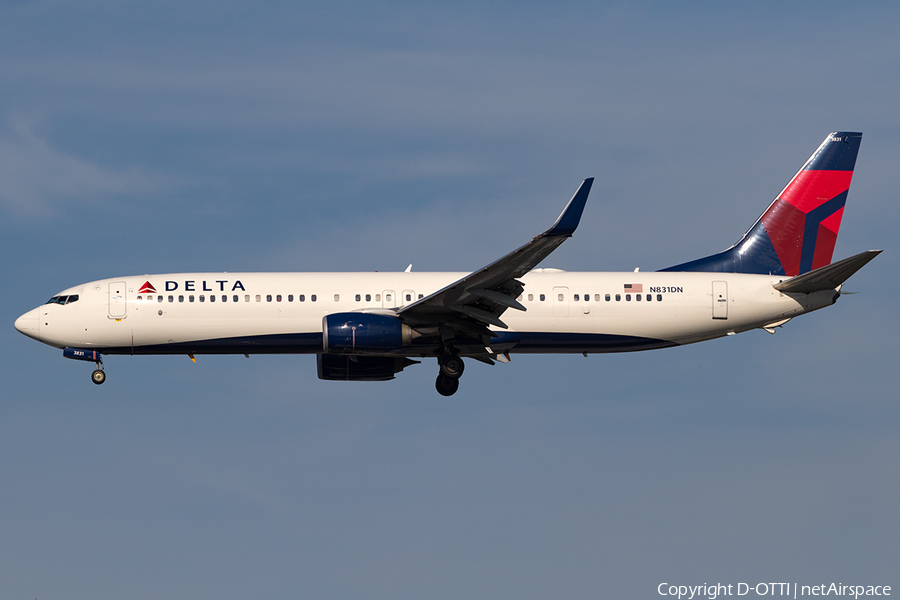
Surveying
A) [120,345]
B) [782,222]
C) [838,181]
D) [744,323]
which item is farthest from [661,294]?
[120,345]

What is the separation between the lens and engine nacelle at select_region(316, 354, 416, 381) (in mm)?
37438

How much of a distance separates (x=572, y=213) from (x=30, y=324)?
1894 cm

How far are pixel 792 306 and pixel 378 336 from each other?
1402cm

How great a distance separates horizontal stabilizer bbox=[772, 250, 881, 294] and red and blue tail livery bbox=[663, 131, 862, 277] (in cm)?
279

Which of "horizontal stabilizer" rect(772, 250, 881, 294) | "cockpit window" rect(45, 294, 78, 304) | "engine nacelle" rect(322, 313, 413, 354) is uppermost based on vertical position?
"cockpit window" rect(45, 294, 78, 304)

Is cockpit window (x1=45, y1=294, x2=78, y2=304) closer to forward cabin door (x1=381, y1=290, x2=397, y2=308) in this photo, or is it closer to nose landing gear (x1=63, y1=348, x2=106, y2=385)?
nose landing gear (x1=63, y1=348, x2=106, y2=385)

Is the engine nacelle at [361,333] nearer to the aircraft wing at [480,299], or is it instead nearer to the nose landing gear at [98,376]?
the aircraft wing at [480,299]

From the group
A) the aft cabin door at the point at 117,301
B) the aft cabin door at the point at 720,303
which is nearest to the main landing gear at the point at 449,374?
the aft cabin door at the point at 720,303

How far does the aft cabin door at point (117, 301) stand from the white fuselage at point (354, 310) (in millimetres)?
33

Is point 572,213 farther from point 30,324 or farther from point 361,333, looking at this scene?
point 30,324

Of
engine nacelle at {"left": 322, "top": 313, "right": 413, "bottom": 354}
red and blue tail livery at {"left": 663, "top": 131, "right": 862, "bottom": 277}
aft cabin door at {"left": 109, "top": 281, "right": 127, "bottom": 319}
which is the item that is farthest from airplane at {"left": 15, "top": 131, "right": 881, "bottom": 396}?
red and blue tail livery at {"left": 663, "top": 131, "right": 862, "bottom": 277}

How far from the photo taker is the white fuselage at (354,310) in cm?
3488

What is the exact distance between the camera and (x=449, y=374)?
116 ft

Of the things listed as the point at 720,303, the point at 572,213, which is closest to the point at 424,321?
the point at 572,213
